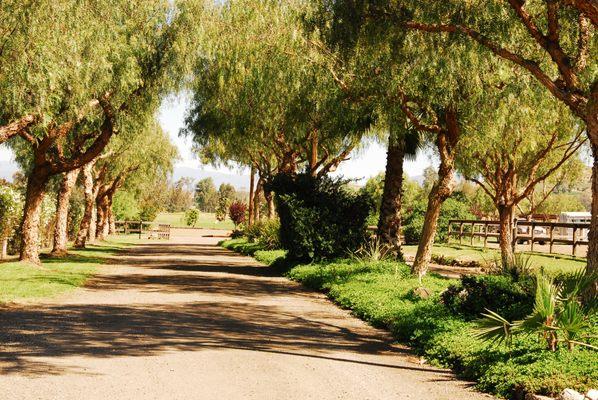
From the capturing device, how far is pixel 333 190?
75.2 ft

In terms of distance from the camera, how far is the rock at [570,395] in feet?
20.6

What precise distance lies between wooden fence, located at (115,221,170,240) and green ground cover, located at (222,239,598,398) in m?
40.5

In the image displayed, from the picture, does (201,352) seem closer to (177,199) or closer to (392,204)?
(392,204)

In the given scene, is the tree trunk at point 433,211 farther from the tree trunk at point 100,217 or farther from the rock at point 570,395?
the tree trunk at point 100,217

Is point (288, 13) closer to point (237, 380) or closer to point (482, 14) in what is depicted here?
point (482, 14)

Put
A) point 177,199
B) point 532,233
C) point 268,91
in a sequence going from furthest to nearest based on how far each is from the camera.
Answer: point 177,199 → point 532,233 → point 268,91

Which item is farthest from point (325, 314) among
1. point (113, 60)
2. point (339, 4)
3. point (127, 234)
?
point (127, 234)

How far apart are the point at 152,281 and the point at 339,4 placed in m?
10.1

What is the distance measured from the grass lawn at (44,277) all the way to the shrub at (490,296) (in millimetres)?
9399

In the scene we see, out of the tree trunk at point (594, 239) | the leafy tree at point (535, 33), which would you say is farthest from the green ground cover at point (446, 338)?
the leafy tree at point (535, 33)

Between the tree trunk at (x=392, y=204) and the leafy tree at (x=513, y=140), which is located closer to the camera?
the leafy tree at (x=513, y=140)

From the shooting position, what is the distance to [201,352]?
28.9 feet

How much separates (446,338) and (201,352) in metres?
3.66

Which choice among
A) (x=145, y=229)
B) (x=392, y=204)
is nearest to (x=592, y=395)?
(x=392, y=204)
